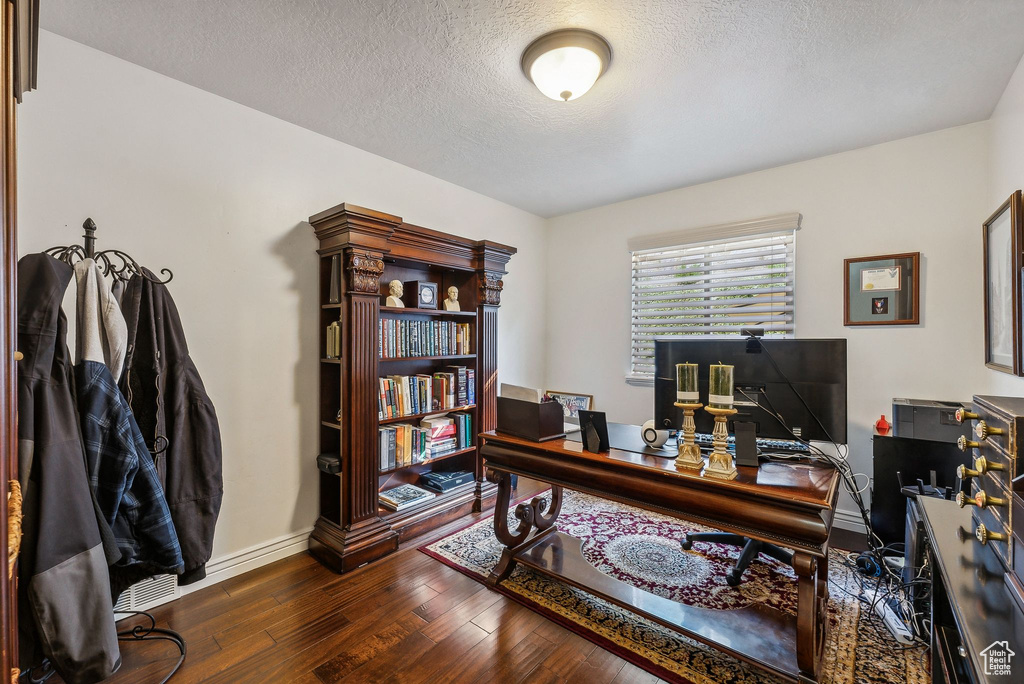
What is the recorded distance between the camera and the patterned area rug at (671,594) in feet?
5.42

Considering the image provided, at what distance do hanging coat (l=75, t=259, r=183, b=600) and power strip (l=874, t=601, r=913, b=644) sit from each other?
2878 millimetres

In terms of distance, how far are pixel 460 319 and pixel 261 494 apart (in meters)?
1.74

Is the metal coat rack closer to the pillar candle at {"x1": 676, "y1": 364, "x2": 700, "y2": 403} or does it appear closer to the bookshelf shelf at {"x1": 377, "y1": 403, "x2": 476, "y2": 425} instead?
the bookshelf shelf at {"x1": 377, "y1": 403, "x2": 476, "y2": 425}

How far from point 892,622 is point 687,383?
1354mm

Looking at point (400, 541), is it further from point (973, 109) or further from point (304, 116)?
point (973, 109)

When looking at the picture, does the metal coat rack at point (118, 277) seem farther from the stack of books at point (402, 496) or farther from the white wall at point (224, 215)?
the stack of books at point (402, 496)

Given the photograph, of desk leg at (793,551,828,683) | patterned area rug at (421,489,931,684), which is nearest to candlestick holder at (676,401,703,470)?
desk leg at (793,551,828,683)

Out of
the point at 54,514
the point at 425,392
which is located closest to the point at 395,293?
the point at 425,392

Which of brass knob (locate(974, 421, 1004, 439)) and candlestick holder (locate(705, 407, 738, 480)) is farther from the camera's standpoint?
candlestick holder (locate(705, 407, 738, 480))

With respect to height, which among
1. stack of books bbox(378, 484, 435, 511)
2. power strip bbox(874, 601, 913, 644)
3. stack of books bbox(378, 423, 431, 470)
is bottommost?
power strip bbox(874, 601, 913, 644)

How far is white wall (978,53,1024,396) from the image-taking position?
1945mm

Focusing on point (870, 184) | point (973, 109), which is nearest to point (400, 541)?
point (870, 184)

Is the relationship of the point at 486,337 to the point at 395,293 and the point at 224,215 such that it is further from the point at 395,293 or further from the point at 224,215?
the point at 224,215

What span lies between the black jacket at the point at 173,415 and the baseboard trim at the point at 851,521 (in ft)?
11.9
